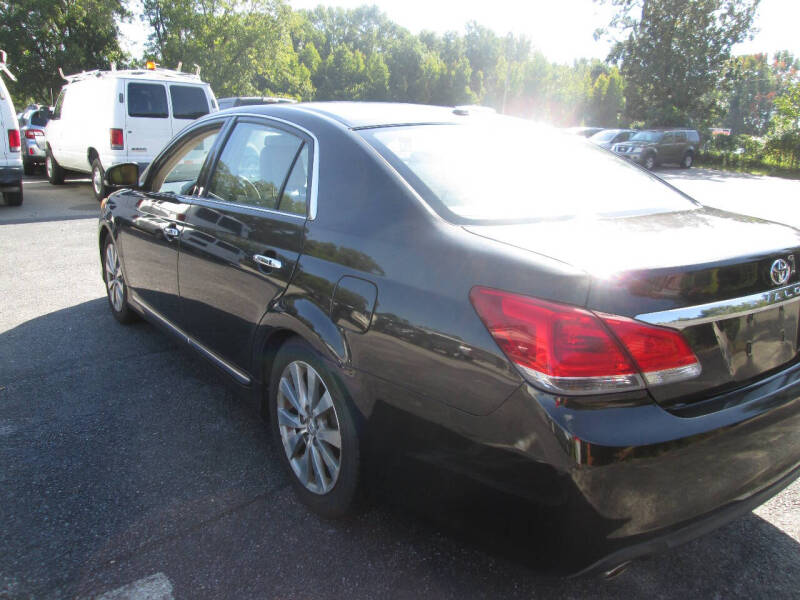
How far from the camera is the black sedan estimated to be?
168 centimetres

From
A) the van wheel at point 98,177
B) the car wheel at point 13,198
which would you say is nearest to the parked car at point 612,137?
the van wheel at point 98,177

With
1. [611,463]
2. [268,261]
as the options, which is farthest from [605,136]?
[611,463]

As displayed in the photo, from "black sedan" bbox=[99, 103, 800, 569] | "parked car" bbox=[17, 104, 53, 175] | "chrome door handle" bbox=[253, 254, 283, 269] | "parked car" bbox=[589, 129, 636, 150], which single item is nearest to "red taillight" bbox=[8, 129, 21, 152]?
"parked car" bbox=[17, 104, 53, 175]

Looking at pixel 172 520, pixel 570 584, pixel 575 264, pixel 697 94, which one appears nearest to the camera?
pixel 575 264

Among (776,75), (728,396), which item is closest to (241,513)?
(728,396)

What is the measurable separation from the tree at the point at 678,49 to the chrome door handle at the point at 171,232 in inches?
1774

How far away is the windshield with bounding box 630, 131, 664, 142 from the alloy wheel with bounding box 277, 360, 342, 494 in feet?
93.8

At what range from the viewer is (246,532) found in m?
2.44

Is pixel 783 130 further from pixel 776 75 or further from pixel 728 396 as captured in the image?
pixel 776 75

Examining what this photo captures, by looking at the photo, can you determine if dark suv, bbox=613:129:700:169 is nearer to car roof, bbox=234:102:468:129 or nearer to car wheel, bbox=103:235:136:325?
car wheel, bbox=103:235:136:325

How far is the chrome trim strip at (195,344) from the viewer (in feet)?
9.89

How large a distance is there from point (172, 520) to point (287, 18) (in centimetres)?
3062

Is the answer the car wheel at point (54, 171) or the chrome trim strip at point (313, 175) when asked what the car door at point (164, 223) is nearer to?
the chrome trim strip at point (313, 175)

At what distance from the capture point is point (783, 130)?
3067cm
